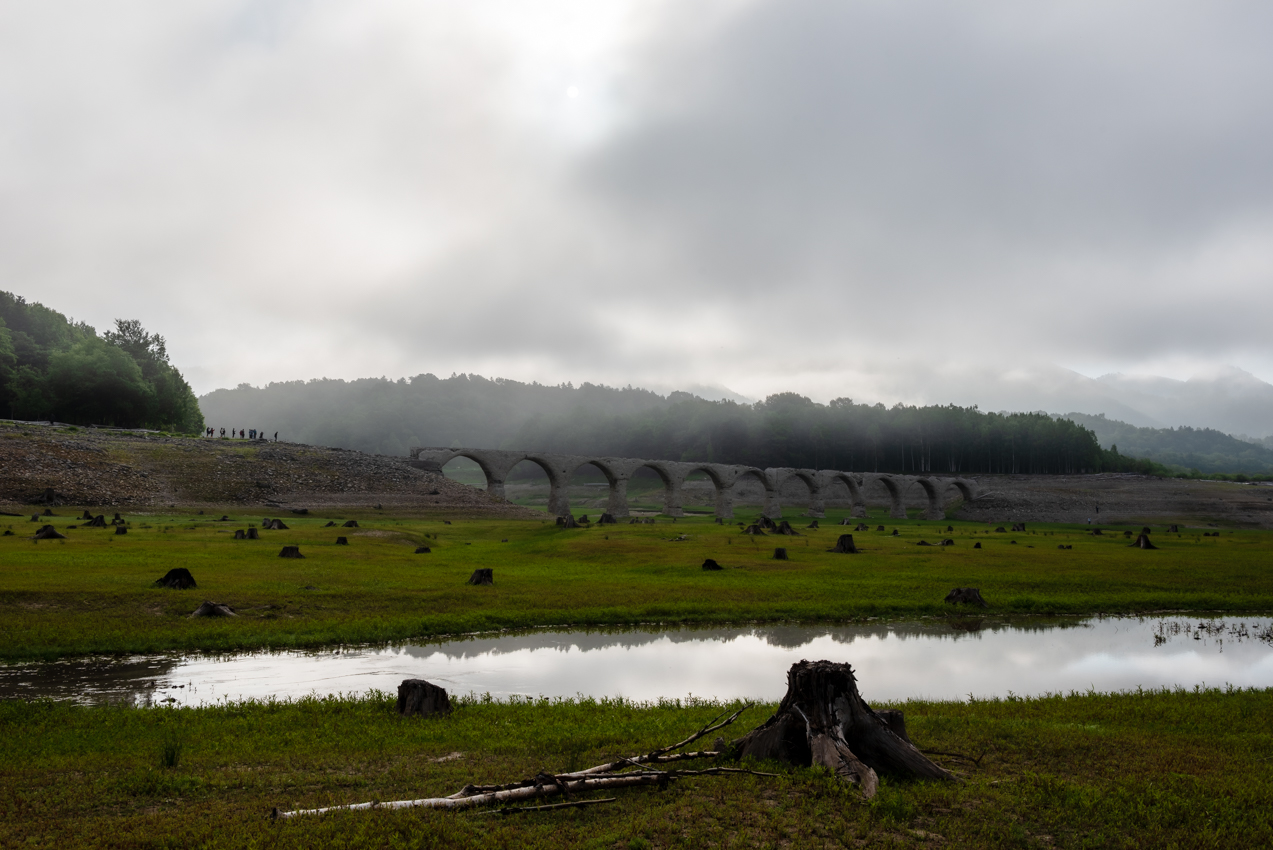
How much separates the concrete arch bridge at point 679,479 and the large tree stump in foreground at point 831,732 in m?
67.0

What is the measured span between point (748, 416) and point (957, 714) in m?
176

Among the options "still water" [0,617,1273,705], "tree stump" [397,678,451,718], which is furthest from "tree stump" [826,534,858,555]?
"tree stump" [397,678,451,718]

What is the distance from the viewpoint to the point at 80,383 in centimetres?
8450

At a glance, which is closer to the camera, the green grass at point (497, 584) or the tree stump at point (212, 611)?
the green grass at point (497, 584)

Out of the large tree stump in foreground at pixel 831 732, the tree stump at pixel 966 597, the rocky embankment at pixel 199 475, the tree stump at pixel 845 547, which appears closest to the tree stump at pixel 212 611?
the large tree stump in foreground at pixel 831 732

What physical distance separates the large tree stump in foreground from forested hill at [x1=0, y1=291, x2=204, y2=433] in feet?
329

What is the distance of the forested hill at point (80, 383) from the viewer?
277 feet

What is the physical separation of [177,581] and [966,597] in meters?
25.1

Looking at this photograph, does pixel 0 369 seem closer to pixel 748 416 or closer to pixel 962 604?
pixel 962 604

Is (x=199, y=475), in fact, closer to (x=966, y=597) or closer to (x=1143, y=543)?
(x=966, y=597)

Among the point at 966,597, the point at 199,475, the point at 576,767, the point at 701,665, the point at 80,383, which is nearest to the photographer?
the point at 576,767

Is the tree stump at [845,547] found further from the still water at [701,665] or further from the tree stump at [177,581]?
the tree stump at [177,581]

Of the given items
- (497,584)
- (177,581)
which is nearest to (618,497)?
(497,584)

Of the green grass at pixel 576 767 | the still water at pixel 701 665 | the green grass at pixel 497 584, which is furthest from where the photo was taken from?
the green grass at pixel 497 584
